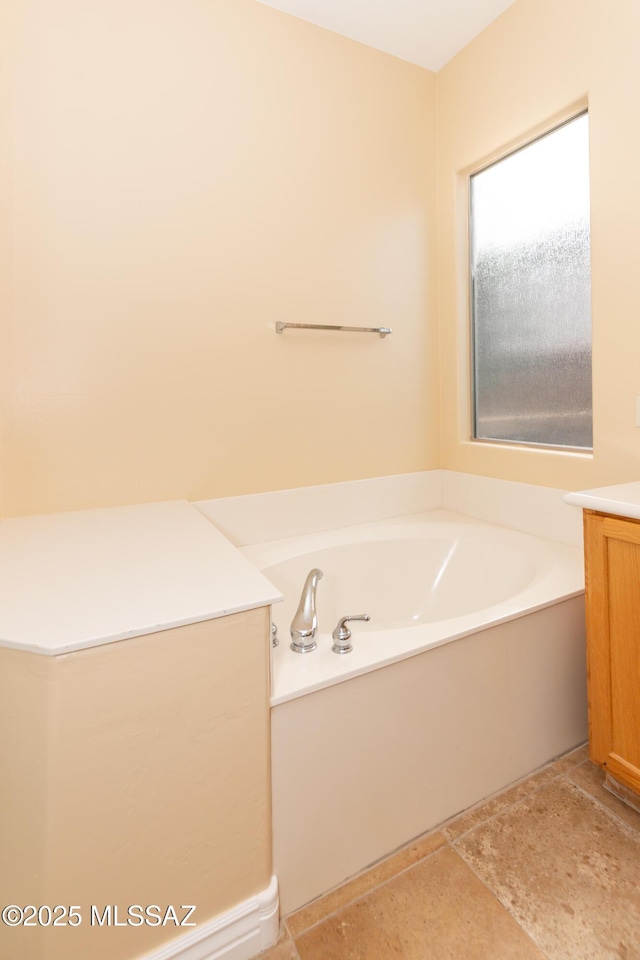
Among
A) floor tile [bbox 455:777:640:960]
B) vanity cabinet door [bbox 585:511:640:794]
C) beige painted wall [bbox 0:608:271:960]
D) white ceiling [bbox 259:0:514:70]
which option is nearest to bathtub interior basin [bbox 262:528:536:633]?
vanity cabinet door [bbox 585:511:640:794]

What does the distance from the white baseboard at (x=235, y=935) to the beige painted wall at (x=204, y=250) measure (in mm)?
1202

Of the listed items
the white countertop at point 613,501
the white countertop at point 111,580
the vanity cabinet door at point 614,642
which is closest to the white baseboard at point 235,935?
the white countertop at point 111,580

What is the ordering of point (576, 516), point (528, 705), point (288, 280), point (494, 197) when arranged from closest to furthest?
point (528, 705), point (576, 516), point (288, 280), point (494, 197)

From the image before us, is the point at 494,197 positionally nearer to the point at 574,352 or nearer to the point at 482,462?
the point at 574,352

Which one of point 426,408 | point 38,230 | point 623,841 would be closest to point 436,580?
point 426,408

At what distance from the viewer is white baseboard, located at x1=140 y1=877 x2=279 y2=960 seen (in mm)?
930

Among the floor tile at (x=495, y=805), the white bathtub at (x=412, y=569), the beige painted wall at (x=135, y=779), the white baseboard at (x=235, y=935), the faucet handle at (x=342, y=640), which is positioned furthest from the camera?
the white bathtub at (x=412, y=569)

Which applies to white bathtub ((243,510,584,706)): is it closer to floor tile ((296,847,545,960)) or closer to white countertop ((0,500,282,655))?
white countertop ((0,500,282,655))

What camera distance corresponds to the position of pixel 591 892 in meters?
1.08

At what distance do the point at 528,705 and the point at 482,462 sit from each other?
3.52 ft

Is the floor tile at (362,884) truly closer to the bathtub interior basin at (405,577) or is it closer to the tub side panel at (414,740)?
the tub side panel at (414,740)

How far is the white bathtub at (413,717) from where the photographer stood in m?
1.05

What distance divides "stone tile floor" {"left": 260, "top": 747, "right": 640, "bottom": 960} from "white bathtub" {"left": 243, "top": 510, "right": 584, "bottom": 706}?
22.1 inches

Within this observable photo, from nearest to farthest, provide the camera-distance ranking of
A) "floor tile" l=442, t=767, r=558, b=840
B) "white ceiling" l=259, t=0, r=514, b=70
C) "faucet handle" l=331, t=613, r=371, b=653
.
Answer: "faucet handle" l=331, t=613, r=371, b=653, "floor tile" l=442, t=767, r=558, b=840, "white ceiling" l=259, t=0, r=514, b=70
